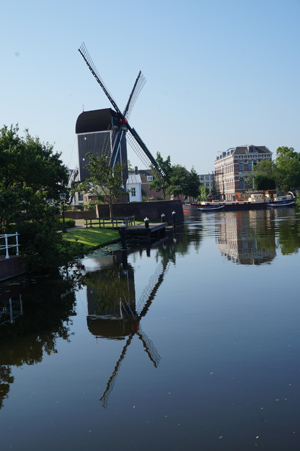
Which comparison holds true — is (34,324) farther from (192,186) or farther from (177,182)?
(192,186)

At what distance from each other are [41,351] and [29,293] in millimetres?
6739

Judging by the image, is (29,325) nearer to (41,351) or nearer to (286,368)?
(41,351)

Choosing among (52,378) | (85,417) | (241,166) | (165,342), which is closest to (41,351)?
(52,378)

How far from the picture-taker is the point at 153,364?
348 inches

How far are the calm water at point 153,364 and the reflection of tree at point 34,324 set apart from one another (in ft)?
0.13

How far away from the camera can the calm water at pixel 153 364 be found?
6.34 meters

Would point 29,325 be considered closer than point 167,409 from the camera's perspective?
No

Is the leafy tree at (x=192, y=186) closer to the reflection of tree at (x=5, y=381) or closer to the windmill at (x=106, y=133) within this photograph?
the windmill at (x=106, y=133)

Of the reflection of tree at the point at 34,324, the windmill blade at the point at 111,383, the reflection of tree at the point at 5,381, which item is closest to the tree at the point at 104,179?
the reflection of tree at the point at 34,324

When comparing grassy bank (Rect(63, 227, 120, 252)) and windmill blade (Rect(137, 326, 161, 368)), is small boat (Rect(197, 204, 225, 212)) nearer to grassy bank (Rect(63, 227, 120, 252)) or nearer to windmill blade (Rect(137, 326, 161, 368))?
grassy bank (Rect(63, 227, 120, 252))

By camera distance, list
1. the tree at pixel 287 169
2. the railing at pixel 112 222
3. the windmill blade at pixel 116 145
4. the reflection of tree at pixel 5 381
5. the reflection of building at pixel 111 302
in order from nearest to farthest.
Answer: the reflection of tree at pixel 5 381 → the reflection of building at pixel 111 302 → the railing at pixel 112 222 → the windmill blade at pixel 116 145 → the tree at pixel 287 169

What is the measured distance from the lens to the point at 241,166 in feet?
431

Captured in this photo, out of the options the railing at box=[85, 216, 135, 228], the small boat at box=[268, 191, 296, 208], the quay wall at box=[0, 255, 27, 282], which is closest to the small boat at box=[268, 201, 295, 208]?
the small boat at box=[268, 191, 296, 208]

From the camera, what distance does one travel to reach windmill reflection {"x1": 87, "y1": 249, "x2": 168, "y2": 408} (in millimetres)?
10070
